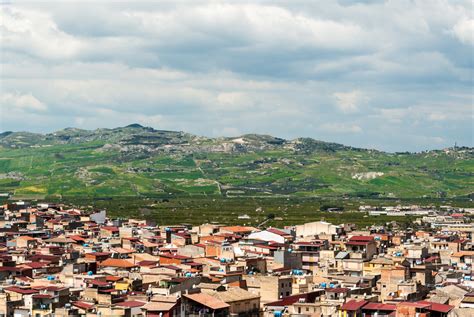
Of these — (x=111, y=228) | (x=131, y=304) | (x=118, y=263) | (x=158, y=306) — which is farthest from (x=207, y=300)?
(x=111, y=228)

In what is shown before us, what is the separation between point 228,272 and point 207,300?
1209cm

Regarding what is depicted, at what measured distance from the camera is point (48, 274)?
6750cm

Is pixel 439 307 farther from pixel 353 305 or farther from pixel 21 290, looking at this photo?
pixel 21 290

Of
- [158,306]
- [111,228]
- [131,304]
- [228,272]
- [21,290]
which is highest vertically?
[111,228]

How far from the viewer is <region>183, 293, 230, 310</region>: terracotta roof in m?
50.7

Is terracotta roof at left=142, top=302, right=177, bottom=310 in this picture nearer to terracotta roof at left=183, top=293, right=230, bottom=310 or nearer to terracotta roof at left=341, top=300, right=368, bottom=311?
terracotta roof at left=183, top=293, right=230, bottom=310

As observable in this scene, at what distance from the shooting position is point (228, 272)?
208 feet

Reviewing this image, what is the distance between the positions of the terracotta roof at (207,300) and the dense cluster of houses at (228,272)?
0.22 ft

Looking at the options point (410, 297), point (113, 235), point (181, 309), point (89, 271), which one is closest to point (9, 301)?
point (181, 309)

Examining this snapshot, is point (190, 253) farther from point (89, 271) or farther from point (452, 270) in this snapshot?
point (452, 270)

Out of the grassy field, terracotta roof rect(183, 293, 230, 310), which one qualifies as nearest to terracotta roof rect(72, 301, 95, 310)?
terracotta roof rect(183, 293, 230, 310)

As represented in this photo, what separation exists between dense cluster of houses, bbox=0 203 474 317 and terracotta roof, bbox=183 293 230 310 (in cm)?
7

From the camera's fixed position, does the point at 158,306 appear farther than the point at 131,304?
No

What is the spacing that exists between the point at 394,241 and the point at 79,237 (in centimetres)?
3355
